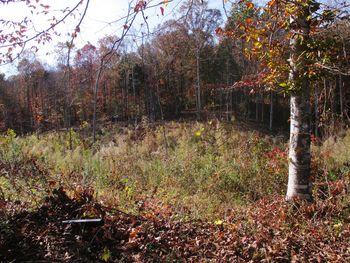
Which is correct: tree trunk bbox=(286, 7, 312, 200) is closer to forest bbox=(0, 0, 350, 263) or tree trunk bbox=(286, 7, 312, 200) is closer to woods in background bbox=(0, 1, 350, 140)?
forest bbox=(0, 0, 350, 263)

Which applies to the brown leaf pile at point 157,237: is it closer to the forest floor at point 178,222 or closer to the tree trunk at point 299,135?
the forest floor at point 178,222

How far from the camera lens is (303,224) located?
445 cm

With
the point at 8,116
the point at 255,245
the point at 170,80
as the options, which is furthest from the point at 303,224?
the point at 8,116

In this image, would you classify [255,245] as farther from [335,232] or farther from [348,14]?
[348,14]

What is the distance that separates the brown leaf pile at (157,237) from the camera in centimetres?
343

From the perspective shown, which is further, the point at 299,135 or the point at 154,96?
the point at 154,96

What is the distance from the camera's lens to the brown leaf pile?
343cm

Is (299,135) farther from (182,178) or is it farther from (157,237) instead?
(182,178)

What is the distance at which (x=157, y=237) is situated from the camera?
3.87 metres

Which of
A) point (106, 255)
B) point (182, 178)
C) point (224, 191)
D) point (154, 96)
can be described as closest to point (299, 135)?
point (224, 191)

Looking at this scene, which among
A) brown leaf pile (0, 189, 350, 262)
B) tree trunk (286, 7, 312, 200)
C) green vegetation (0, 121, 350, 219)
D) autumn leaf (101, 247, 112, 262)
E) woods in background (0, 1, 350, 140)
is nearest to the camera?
autumn leaf (101, 247, 112, 262)

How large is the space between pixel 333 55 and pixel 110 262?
3.86 metres

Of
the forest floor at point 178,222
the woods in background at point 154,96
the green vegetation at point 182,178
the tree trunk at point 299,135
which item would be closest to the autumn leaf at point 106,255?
the forest floor at point 178,222

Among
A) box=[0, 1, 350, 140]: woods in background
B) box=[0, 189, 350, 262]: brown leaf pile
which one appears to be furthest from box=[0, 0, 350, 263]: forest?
box=[0, 1, 350, 140]: woods in background
